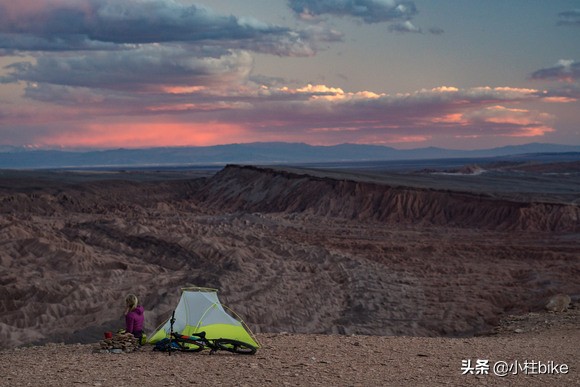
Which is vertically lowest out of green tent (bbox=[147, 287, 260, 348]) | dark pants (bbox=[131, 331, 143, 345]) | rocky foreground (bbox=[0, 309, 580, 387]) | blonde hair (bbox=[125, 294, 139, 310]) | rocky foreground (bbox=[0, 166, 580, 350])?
rocky foreground (bbox=[0, 166, 580, 350])

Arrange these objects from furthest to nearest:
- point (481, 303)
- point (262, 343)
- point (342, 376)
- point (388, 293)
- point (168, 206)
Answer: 1. point (168, 206)
2. point (388, 293)
3. point (481, 303)
4. point (262, 343)
5. point (342, 376)

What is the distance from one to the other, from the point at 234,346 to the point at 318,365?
1.82 metres

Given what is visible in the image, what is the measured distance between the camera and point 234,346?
572 inches

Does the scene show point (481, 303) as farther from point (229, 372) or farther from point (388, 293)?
point (229, 372)

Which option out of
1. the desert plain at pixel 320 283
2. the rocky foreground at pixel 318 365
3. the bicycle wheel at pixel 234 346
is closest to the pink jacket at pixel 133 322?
the rocky foreground at pixel 318 365

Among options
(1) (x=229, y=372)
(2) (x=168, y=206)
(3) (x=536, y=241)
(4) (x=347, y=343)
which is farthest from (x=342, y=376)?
(2) (x=168, y=206)

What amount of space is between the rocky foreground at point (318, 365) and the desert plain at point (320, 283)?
0.05 metres

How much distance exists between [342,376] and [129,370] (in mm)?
3437

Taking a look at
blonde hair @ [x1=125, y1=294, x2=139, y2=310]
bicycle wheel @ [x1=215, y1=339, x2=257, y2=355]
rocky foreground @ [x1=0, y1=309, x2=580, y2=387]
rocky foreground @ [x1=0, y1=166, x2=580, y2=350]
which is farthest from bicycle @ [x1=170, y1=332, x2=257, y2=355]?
rocky foreground @ [x1=0, y1=166, x2=580, y2=350]

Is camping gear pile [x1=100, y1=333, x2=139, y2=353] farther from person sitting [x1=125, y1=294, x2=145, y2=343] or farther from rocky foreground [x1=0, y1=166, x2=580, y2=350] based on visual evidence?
rocky foreground [x1=0, y1=166, x2=580, y2=350]

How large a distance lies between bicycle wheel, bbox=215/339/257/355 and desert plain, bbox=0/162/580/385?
26cm

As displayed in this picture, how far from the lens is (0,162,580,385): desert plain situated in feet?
44.4

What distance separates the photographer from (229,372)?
12875 millimetres

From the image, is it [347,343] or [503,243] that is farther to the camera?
[503,243]
